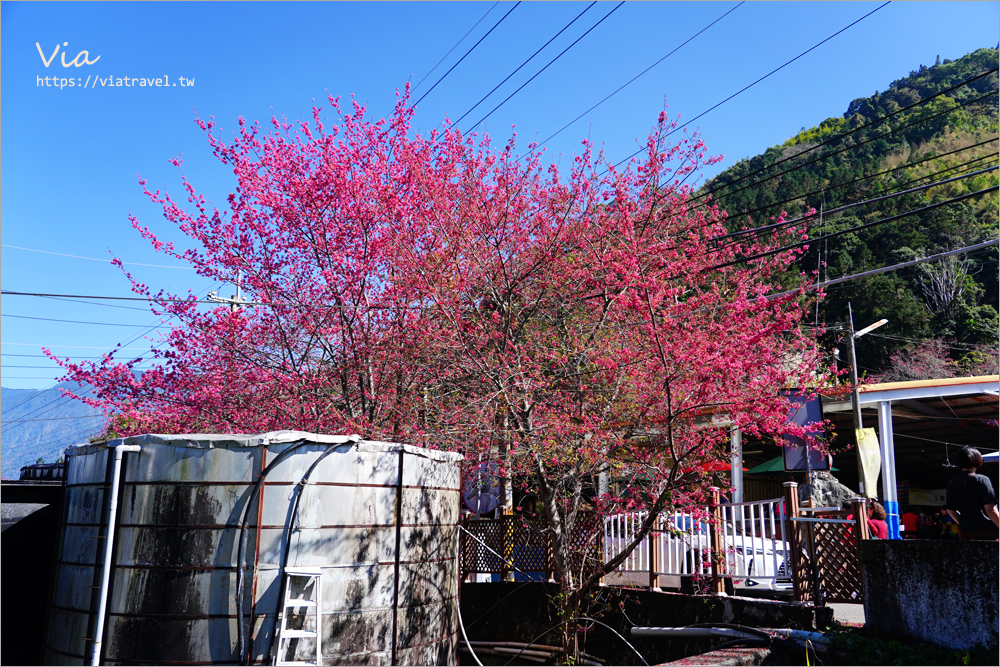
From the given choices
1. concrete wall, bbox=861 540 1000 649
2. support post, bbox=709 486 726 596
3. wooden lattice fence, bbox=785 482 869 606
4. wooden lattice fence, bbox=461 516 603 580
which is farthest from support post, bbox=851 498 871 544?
wooden lattice fence, bbox=461 516 603 580

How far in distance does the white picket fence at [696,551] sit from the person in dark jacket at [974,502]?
2.22m

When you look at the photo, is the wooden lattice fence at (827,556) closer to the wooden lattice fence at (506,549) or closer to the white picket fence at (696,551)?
the white picket fence at (696,551)

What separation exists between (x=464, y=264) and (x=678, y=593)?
6.02 meters

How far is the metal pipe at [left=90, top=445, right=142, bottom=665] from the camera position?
747cm

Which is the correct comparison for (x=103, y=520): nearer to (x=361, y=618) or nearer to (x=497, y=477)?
(x=361, y=618)

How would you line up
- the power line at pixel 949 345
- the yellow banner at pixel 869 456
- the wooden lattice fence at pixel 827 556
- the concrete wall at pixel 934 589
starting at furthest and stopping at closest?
the power line at pixel 949 345 < the yellow banner at pixel 869 456 < the wooden lattice fence at pixel 827 556 < the concrete wall at pixel 934 589

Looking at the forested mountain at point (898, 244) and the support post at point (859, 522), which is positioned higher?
the forested mountain at point (898, 244)

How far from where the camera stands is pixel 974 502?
7762 millimetres

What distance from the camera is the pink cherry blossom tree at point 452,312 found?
33.5 feet

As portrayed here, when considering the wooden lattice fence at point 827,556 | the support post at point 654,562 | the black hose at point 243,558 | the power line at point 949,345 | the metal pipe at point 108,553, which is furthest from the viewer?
the power line at point 949,345

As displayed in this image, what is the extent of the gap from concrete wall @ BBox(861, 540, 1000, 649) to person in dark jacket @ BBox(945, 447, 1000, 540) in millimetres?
902

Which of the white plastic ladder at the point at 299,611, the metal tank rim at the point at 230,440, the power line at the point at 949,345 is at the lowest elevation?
the white plastic ladder at the point at 299,611

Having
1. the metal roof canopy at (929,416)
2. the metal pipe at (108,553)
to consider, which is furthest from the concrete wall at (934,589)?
the metal pipe at (108,553)

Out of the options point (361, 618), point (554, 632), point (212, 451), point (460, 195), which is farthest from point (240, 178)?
point (554, 632)
